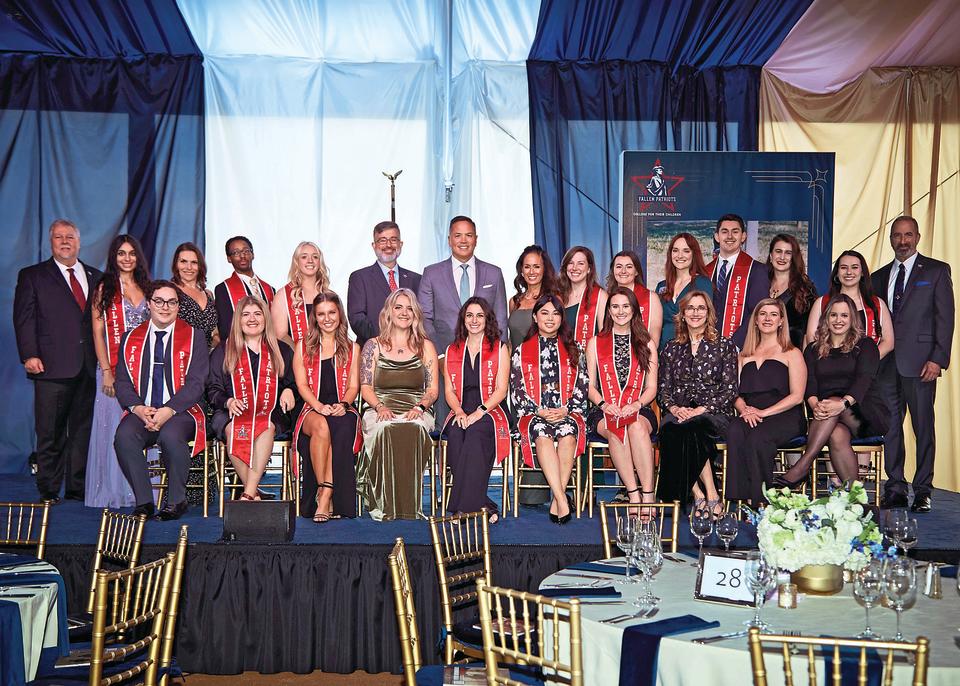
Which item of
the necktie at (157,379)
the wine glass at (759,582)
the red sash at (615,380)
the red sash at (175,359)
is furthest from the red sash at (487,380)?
the wine glass at (759,582)

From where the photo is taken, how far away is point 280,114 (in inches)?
285

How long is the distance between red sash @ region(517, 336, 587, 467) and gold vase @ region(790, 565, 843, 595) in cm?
260

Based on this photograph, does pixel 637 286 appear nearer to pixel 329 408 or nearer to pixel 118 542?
pixel 329 408

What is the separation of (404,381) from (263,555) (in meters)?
1.43

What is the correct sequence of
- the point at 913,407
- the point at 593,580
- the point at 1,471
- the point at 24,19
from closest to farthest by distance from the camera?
the point at 593,580
the point at 913,407
the point at 24,19
the point at 1,471

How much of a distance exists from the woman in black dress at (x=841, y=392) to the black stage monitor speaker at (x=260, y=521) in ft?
9.21

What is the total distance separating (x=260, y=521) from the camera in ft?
15.1

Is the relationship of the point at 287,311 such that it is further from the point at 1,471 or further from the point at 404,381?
the point at 1,471

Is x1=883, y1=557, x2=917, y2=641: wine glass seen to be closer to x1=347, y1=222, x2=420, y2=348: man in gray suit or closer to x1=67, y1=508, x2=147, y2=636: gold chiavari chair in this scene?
x1=67, y1=508, x2=147, y2=636: gold chiavari chair

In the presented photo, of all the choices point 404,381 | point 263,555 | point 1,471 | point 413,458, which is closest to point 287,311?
point 404,381

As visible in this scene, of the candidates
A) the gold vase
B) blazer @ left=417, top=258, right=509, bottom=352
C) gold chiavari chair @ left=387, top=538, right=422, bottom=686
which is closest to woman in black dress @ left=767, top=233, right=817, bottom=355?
blazer @ left=417, top=258, right=509, bottom=352

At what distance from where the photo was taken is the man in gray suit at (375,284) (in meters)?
6.16

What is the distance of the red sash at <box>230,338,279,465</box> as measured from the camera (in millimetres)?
5344

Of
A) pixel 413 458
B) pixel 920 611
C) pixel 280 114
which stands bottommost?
pixel 920 611
